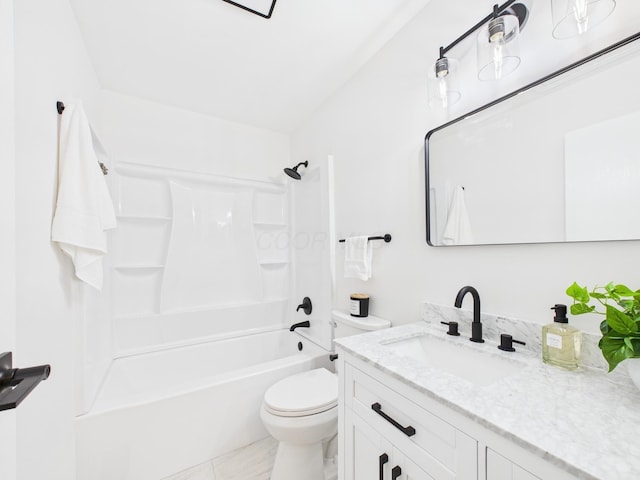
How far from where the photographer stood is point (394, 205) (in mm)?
1542

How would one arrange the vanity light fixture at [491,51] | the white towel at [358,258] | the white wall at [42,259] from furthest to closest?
1. the white towel at [358,258]
2. the vanity light fixture at [491,51]
3. the white wall at [42,259]

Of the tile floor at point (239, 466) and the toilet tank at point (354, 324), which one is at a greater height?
the toilet tank at point (354, 324)

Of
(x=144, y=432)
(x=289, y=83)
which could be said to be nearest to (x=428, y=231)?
(x=289, y=83)

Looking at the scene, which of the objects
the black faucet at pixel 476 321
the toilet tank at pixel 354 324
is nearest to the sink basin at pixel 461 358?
the black faucet at pixel 476 321

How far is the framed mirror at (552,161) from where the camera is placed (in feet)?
2.49

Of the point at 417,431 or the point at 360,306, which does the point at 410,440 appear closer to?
the point at 417,431

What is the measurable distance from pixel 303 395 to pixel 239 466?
0.60 metres

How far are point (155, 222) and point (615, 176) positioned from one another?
262 cm

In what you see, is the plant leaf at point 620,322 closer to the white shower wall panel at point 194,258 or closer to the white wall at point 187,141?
the white shower wall panel at point 194,258

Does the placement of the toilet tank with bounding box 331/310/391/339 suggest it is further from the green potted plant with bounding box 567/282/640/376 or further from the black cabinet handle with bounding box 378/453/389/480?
the green potted plant with bounding box 567/282/640/376

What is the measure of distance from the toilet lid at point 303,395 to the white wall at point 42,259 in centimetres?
82

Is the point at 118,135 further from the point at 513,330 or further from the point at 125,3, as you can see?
the point at 513,330

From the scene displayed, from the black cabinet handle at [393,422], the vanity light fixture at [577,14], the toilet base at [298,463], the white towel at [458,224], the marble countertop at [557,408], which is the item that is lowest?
the toilet base at [298,463]

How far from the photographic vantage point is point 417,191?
141cm
